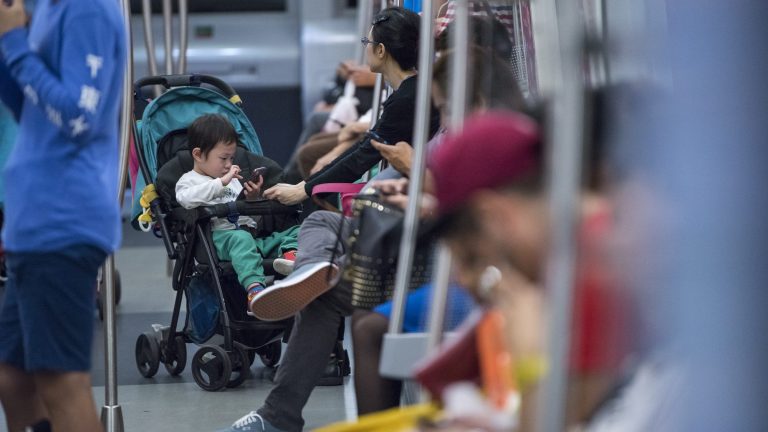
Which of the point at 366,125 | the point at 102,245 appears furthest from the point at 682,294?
the point at 366,125

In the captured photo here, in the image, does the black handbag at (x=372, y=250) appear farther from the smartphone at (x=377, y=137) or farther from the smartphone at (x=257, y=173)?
the smartphone at (x=257, y=173)

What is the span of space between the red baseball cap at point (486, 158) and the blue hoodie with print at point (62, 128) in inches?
37.4

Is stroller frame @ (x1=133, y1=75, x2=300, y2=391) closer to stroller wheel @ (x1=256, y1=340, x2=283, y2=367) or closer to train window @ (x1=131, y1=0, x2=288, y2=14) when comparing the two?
stroller wheel @ (x1=256, y1=340, x2=283, y2=367)

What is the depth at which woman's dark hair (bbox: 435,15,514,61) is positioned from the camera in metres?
2.35

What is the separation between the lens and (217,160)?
442cm

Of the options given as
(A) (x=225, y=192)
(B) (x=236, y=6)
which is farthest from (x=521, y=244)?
(B) (x=236, y=6)

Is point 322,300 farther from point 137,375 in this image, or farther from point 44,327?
Answer: point 137,375

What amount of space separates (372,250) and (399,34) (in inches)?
43.2

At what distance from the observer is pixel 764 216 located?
1510mm

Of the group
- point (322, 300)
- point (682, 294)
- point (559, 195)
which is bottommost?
point (322, 300)

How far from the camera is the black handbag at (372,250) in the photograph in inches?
106

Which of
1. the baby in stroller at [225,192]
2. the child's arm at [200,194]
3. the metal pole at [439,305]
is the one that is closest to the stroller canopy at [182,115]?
the baby in stroller at [225,192]

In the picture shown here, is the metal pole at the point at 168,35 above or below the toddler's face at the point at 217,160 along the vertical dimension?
above

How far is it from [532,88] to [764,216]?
2.60 ft
